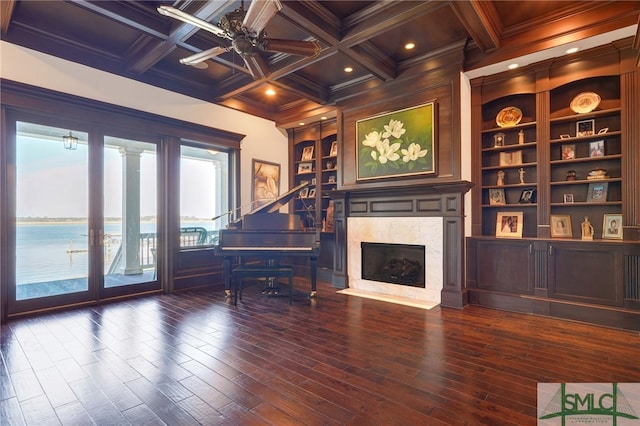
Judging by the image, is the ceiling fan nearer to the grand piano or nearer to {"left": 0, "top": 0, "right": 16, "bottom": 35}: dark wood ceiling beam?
{"left": 0, "top": 0, "right": 16, "bottom": 35}: dark wood ceiling beam

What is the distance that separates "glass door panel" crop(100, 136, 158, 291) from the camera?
4.59m

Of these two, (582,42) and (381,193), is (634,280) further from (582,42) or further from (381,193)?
(381,193)

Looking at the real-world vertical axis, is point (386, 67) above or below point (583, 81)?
above

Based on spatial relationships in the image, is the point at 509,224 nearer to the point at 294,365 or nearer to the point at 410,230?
the point at 410,230

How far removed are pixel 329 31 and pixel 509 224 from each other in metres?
3.56

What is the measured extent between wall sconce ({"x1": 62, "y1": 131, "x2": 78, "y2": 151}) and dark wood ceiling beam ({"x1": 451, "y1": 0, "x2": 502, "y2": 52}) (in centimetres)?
504

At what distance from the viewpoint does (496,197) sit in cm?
455

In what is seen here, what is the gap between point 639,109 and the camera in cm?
343

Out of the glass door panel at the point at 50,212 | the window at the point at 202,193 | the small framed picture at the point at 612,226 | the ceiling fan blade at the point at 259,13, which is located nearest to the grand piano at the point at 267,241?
the window at the point at 202,193

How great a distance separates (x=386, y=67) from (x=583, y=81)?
8.34 ft

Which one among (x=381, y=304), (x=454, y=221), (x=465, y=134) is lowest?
(x=381, y=304)

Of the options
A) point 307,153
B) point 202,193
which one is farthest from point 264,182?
point 202,193

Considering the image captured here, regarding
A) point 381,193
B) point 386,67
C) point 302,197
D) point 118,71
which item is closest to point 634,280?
point 381,193

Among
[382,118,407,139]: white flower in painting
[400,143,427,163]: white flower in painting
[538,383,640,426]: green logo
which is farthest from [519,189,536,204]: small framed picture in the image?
[538,383,640,426]: green logo
